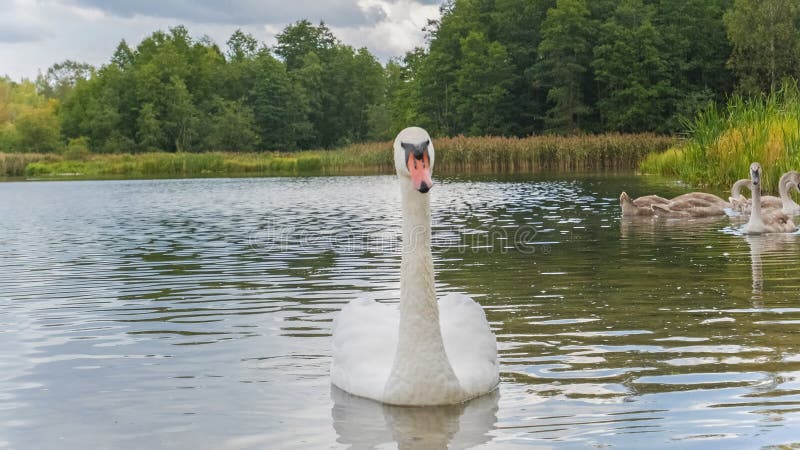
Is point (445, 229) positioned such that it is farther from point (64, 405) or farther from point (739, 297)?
point (64, 405)

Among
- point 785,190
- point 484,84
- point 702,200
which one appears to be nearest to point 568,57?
point 484,84

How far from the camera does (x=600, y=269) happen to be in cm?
1088

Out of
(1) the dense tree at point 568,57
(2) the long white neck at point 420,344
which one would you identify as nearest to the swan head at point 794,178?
(2) the long white neck at point 420,344

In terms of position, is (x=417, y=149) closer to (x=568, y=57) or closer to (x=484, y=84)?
(x=568, y=57)

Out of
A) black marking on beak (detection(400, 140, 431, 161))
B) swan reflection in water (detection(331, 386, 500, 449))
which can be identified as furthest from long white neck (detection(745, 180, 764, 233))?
black marking on beak (detection(400, 140, 431, 161))

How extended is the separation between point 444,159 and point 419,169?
1674 inches

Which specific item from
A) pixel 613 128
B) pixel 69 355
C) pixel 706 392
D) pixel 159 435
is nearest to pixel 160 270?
pixel 69 355

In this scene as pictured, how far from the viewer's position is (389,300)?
29.9ft

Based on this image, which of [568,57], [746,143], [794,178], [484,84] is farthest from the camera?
[484,84]

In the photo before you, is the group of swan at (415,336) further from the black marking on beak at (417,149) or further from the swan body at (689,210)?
the swan body at (689,210)

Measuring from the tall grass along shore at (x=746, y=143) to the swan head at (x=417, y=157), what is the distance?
46.4ft

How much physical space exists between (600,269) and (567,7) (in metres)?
63.1

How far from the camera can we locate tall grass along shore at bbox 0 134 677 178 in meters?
46.3

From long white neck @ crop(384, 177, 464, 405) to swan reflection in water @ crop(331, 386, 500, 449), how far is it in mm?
75
